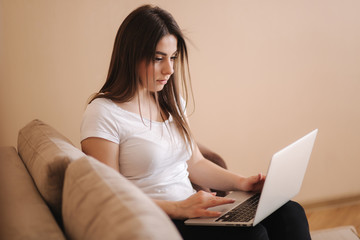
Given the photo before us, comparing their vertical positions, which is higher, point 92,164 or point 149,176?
point 92,164

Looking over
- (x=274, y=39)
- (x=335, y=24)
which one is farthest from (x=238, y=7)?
(x=335, y=24)

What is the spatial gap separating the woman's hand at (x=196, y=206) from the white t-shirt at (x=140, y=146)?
164 millimetres

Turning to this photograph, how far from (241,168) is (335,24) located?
1.07 m

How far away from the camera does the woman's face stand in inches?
59.8

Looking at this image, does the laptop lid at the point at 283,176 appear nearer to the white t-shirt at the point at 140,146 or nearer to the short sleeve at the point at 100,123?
the white t-shirt at the point at 140,146

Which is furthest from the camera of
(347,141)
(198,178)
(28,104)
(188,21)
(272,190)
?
(347,141)

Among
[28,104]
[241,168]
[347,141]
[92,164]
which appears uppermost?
[92,164]

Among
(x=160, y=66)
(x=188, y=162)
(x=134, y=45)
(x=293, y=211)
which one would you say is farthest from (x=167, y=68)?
(x=293, y=211)

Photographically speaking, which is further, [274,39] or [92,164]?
[274,39]

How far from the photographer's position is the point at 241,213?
135 centimetres

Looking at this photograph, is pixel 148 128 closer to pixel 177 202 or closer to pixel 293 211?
pixel 177 202

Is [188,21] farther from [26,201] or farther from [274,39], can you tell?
[26,201]

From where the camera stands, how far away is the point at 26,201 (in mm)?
1033

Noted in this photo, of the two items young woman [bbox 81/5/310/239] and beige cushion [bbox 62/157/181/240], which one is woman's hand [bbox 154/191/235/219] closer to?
young woman [bbox 81/5/310/239]
